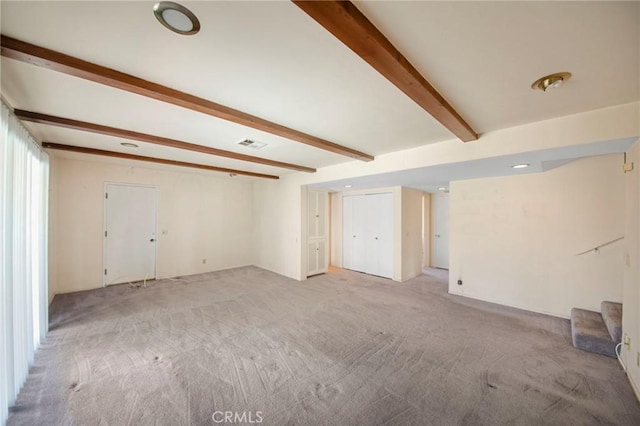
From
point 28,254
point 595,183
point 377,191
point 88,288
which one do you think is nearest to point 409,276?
point 377,191

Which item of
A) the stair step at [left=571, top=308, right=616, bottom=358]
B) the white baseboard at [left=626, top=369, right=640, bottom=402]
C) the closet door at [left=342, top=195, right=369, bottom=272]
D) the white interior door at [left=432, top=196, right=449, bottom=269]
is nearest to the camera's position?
the white baseboard at [left=626, top=369, right=640, bottom=402]

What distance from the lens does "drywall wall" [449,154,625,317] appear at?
329 centimetres

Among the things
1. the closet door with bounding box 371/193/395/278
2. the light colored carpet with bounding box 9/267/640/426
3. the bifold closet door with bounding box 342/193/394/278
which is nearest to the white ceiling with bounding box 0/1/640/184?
the light colored carpet with bounding box 9/267/640/426

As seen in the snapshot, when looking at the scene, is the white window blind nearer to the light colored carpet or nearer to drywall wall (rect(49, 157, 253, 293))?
the light colored carpet

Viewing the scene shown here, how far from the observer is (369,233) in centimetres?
636

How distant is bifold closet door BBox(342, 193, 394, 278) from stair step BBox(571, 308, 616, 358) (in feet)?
10.5

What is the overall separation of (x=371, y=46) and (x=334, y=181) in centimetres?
363

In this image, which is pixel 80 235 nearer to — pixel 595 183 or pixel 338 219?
pixel 338 219

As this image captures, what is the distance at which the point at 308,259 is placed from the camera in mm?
5926

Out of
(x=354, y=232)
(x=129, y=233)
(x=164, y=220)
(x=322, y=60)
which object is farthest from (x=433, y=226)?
(x=129, y=233)

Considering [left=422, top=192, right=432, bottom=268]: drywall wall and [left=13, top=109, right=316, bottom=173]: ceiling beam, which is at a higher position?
[left=13, top=109, right=316, bottom=173]: ceiling beam

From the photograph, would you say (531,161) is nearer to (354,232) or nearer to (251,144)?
(251,144)

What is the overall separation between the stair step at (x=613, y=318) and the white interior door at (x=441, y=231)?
12.4 ft

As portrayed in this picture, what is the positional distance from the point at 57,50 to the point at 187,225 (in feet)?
16.6
